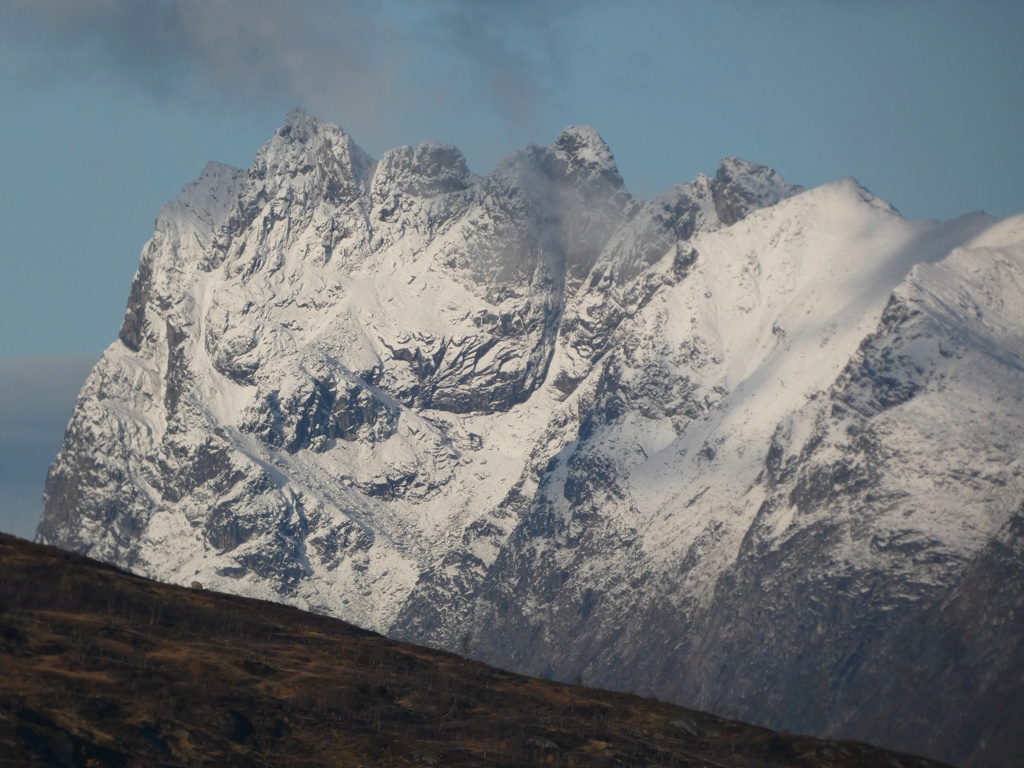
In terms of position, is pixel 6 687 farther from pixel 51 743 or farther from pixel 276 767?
pixel 276 767

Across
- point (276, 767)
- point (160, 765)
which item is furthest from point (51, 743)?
point (276, 767)

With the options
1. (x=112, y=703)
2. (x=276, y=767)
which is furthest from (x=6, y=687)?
(x=276, y=767)

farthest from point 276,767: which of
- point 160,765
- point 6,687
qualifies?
point 6,687

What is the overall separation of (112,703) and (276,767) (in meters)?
16.1

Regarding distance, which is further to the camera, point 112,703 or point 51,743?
point 112,703

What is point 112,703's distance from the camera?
655ft

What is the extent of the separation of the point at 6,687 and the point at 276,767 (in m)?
24.8

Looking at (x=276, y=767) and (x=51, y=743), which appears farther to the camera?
(x=276, y=767)

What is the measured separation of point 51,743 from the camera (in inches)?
7283

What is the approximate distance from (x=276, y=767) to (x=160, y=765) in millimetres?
12059

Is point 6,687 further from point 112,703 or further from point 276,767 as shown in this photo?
point 276,767

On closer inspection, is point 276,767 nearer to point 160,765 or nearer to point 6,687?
point 160,765

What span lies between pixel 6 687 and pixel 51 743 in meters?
11.8

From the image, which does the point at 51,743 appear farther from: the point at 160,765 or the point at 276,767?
the point at 276,767
